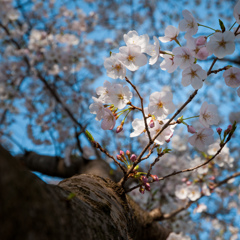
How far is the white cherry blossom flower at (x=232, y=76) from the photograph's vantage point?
0.93 m

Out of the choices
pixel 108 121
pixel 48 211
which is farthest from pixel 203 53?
pixel 48 211

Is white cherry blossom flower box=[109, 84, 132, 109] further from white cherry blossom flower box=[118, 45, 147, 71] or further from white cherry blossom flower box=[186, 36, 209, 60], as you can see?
white cherry blossom flower box=[186, 36, 209, 60]

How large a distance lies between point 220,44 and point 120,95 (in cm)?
49

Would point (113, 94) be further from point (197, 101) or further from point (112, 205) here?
point (197, 101)

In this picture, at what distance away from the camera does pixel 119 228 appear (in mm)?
869

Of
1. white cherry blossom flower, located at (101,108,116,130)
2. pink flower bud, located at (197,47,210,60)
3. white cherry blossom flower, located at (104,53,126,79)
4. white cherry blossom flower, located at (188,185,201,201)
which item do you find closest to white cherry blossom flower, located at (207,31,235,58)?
pink flower bud, located at (197,47,210,60)

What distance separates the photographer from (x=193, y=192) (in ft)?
6.75

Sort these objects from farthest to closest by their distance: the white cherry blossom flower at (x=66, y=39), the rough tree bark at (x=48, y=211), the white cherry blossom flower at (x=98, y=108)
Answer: the white cherry blossom flower at (x=66, y=39), the white cherry blossom flower at (x=98, y=108), the rough tree bark at (x=48, y=211)

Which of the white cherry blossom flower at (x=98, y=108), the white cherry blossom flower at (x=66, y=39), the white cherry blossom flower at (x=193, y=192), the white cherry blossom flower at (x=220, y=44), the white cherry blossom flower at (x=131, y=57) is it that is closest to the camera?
the white cherry blossom flower at (x=220, y=44)

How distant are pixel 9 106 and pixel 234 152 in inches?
241

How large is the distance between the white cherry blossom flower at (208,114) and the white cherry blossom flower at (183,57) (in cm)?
25

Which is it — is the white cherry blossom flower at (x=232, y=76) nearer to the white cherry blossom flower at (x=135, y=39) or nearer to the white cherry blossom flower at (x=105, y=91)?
the white cherry blossom flower at (x=135, y=39)

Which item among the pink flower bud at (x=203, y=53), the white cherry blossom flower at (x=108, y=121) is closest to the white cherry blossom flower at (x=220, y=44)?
the pink flower bud at (x=203, y=53)

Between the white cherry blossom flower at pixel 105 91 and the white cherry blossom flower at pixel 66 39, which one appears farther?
the white cherry blossom flower at pixel 66 39
